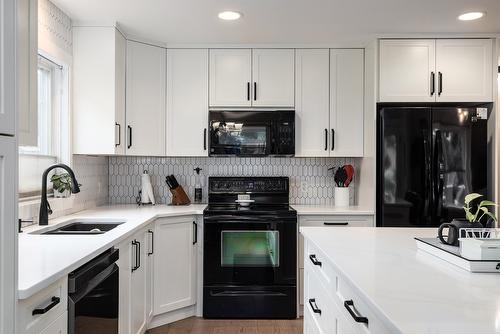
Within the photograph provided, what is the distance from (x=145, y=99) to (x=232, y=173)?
41.6 inches

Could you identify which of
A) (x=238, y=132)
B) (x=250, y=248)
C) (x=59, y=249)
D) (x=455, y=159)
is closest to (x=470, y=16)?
(x=455, y=159)

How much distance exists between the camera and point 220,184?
4020 millimetres

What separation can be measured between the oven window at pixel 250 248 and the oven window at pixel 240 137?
703 millimetres

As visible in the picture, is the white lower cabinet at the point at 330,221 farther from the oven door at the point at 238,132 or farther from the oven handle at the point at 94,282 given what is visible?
the oven handle at the point at 94,282

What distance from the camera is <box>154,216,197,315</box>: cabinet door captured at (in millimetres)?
3275

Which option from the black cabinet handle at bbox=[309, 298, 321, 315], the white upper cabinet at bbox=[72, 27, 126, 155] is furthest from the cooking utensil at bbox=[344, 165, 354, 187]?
the white upper cabinet at bbox=[72, 27, 126, 155]

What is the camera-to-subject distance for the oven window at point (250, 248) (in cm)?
346

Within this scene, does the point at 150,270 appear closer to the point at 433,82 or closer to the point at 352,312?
the point at 352,312

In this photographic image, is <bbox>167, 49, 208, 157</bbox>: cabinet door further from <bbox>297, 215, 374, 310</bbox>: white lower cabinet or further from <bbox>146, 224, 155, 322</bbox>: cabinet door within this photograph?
<bbox>297, 215, 374, 310</bbox>: white lower cabinet

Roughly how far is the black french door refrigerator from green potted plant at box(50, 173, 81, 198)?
7.67ft

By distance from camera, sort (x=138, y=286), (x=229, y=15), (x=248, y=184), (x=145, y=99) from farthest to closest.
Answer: (x=248, y=184) < (x=145, y=99) < (x=229, y=15) < (x=138, y=286)

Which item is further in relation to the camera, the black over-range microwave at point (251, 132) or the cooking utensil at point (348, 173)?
the cooking utensil at point (348, 173)

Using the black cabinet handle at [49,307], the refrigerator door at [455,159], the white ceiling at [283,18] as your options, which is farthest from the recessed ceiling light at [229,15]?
the black cabinet handle at [49,307]

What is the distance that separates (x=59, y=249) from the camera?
1.88 metres
